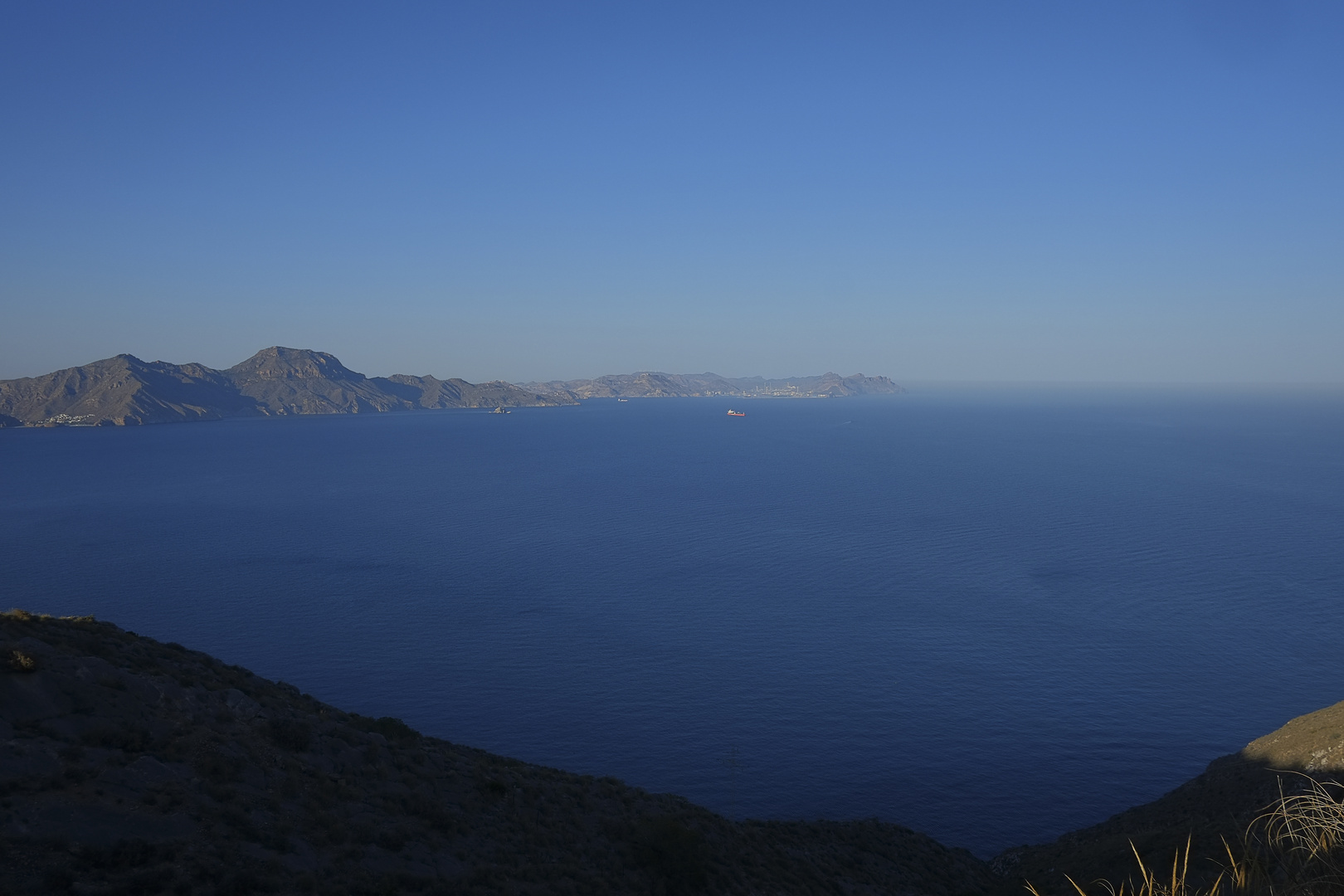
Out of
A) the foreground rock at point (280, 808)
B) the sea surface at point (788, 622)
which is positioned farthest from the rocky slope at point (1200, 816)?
the foreground rock at point (280, 808)

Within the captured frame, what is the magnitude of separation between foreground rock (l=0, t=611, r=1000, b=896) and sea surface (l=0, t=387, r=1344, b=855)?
637 inches

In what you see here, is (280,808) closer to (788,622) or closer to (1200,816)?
(1200,816)

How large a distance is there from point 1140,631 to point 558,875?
68438mm

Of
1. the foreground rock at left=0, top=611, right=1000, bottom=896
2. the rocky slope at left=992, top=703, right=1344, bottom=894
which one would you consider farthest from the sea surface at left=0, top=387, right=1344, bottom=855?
the foreground rock at left=0, top=611, right=1000, bottom=896

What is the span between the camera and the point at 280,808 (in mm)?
21656

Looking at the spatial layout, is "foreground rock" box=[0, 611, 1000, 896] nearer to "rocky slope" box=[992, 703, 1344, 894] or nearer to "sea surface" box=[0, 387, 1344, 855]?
"rocky slope" box=[992, 703, 1344, 894]

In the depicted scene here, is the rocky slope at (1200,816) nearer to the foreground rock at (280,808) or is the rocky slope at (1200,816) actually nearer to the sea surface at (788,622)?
the sea surface at (788,622)

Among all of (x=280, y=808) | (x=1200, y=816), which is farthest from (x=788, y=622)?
(x=280, y=808)

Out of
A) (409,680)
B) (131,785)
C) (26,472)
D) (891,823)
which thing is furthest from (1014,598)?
(26,472)

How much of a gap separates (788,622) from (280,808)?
59.3 meters

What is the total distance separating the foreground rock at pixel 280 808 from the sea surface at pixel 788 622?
16.2 metres

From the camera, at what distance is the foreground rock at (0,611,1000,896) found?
685 inches

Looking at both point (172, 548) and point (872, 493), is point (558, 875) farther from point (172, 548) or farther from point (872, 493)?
point (872, 493)

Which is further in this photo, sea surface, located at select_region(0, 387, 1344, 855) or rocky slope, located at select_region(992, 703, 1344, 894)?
sea surface, located at select_region(0, 387, 1344, 855)
